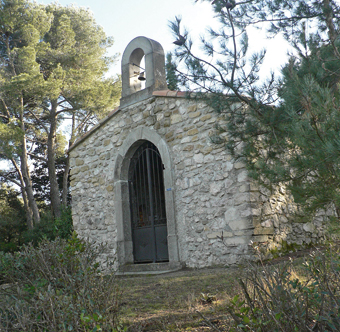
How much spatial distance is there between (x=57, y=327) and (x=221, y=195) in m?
4.25

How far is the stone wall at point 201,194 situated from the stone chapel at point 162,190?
2 cm

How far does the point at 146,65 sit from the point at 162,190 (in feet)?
8.46

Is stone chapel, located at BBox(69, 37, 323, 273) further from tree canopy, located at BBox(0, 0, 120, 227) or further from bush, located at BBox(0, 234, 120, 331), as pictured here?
tree canopy, located at BBox(0, 0, 120, 227)

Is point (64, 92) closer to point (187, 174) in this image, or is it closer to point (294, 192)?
point (187, 174)

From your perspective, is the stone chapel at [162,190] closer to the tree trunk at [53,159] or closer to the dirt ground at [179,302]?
the dirt ground at [179,302]

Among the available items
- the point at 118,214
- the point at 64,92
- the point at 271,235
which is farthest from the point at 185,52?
the point at 64,92

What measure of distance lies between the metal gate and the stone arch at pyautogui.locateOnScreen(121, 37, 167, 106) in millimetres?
1179

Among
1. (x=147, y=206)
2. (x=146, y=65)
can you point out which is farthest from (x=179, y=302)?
(x=146, y=65)

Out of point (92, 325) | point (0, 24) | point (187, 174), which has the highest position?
point (0, 24)

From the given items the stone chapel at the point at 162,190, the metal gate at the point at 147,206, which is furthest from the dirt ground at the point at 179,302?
the metal gate at the point at 147,206

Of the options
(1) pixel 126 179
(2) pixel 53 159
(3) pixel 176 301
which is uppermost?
(2) pixel 53 159

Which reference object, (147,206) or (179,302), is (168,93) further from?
(179,302)

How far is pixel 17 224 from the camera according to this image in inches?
714

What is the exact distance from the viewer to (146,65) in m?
7.64
